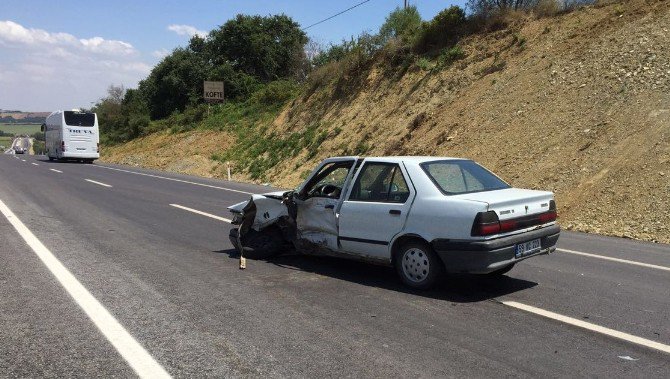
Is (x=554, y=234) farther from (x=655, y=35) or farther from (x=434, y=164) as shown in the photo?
(x=655, y=35)

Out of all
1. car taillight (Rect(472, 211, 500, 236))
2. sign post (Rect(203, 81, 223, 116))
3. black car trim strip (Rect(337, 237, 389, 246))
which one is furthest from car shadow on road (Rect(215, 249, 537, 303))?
sign post (Rect(203, 81, 223, 116))

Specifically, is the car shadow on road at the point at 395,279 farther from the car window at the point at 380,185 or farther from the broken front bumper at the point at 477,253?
the car window at the point at 380,185

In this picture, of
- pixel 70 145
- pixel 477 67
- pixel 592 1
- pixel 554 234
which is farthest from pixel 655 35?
pixel 70 145

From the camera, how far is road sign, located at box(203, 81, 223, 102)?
43.4 meters

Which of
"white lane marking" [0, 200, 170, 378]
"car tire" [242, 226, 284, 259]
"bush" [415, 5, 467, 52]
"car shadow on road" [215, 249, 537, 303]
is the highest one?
"bush" [415, 5, 467, 52]

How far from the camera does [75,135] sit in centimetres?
3797

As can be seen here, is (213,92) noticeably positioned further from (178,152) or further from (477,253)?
(477,253)

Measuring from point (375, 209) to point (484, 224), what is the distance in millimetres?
1334

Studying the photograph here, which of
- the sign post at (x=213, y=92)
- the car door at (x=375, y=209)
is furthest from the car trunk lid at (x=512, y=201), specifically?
the sign post at (x=213, y=92)

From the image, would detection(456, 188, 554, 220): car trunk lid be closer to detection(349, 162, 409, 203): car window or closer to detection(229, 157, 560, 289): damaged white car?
detection(229, 157, 560, 289): damaged white car

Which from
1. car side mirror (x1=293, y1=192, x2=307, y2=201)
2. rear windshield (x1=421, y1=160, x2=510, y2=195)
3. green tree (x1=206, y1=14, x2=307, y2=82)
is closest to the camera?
rear windshield (x1=421, y1=160, x2=510, y2=195)

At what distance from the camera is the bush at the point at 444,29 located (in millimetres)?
27125

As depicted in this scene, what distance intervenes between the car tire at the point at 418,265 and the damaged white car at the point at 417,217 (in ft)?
0.04

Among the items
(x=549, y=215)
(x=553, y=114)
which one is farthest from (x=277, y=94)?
(x=549, y=215)
